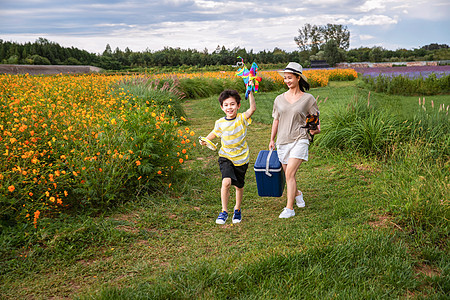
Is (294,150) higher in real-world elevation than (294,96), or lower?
lower

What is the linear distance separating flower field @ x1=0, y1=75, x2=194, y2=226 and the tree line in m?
18.2

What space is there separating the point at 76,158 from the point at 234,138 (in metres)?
2.03

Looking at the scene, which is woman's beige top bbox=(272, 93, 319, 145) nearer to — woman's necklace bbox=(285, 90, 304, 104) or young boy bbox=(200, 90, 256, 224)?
woman's necklace bbox=(285, 90, 304, 104)

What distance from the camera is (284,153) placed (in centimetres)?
444

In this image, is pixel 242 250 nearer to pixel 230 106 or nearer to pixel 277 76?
pixel 230 106

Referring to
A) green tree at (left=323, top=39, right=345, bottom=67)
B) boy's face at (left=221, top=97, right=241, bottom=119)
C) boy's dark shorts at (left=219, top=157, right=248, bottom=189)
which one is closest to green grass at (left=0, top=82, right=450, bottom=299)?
boy's dark shorts at (left=219, top=157, right=248, bottom=189)

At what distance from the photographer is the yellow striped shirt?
13.5ft

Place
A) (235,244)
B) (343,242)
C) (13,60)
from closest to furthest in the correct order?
1. (343,242)
2. (235,244)
3. (13,60)

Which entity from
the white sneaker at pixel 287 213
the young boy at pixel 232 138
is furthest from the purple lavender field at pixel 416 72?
the young boy at pixel 232 138

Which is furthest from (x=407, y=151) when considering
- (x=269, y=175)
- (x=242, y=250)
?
(x=242, y=250)

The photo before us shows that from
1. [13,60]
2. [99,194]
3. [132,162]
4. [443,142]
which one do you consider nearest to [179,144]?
[132,162]

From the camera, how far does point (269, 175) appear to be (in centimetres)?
451

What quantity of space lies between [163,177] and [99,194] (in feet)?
3.58

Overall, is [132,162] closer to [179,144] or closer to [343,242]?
[179,144]
